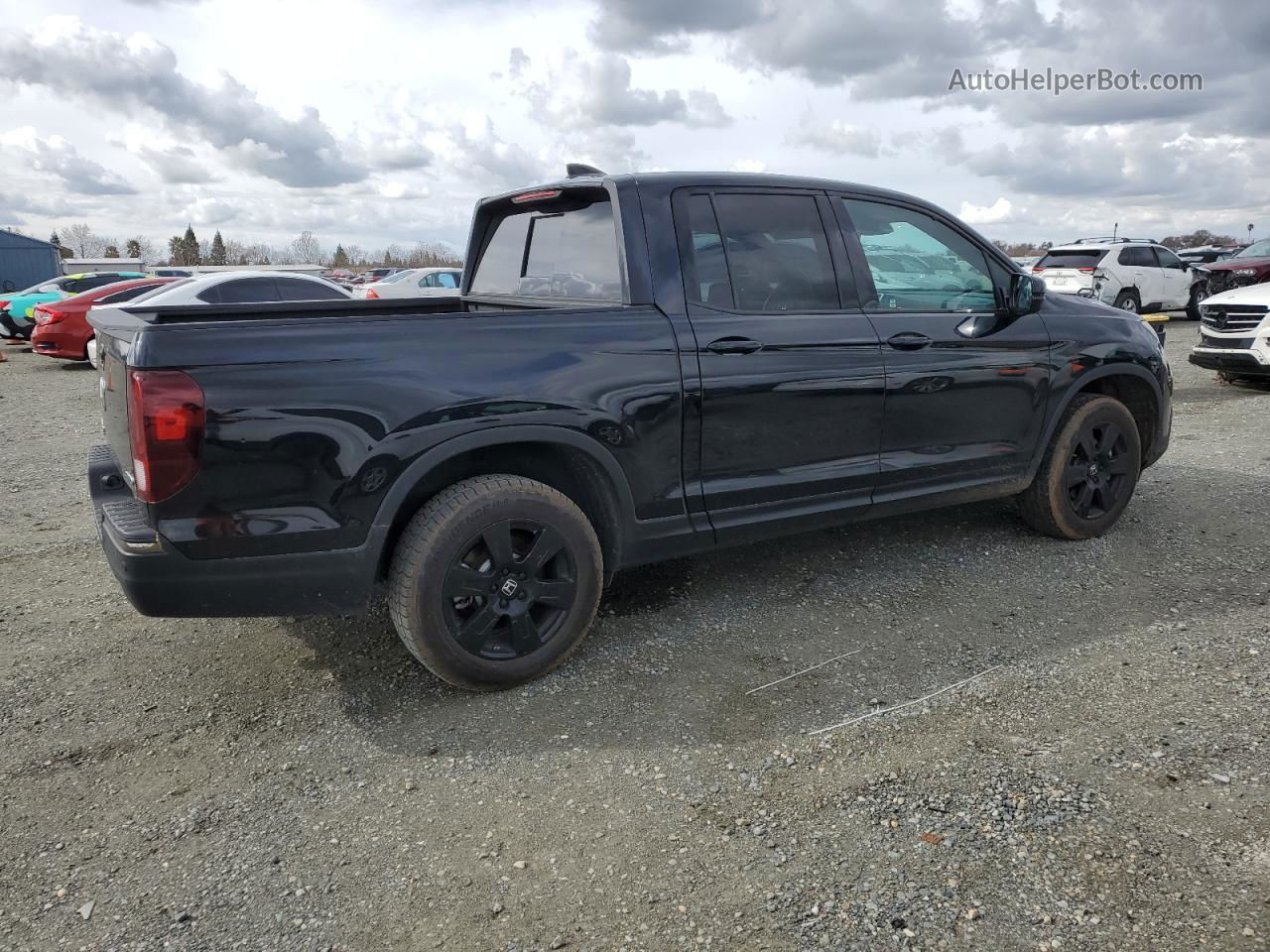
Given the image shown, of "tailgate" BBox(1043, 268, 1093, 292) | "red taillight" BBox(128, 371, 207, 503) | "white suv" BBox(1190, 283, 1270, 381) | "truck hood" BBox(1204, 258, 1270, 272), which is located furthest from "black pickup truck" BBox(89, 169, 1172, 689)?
"truck hood" BBox(1204, 258, 1270, 272)

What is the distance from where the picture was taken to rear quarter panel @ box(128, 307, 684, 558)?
9.20 ft

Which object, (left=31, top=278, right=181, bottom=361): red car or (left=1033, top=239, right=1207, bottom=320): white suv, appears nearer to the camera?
(left=31, top=278, right=181, bottom=361): red car

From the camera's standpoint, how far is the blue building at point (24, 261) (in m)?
45.2

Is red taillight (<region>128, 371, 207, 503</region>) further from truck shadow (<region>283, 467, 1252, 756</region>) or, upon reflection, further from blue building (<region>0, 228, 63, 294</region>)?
blue building (<region>0, 228, 63, 294</region>)

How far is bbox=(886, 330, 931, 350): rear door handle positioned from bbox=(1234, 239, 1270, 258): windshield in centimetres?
1915

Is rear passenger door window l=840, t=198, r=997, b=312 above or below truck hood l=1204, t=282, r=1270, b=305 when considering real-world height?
above

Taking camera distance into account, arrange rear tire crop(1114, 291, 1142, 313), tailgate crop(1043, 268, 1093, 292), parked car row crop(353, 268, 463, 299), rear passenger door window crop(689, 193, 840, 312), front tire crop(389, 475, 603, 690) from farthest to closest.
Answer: parked car row crop(353, 268, 463, 299) < rear tire crop(1114, 291, 1142, 313) < tailgate crop(1043, 268, 1093, 292) < rear passenger door window crop(689, 193, 840, 312) < front tire crop(389, 475, 603, 690)

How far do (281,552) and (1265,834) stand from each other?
2970mm

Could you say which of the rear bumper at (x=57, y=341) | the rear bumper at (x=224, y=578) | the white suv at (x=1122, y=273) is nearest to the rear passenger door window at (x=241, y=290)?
the rear bumper at (x=57, y=341)

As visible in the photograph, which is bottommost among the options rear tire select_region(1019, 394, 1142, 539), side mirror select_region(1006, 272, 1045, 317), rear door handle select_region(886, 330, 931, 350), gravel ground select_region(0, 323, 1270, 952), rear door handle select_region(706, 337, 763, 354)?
gravel ground select_region(0, 323, 1270, 952)

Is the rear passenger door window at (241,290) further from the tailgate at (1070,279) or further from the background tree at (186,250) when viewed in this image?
the background tree at (186,250)

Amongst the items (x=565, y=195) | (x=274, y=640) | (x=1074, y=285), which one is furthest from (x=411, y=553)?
(x=1074, y=285)

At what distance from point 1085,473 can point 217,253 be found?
9780 cm

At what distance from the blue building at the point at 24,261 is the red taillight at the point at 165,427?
165ft
